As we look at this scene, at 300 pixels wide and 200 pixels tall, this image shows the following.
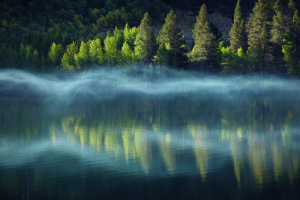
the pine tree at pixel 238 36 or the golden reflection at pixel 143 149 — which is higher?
the pine tree at pixel 238 36

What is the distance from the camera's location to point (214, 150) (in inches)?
864

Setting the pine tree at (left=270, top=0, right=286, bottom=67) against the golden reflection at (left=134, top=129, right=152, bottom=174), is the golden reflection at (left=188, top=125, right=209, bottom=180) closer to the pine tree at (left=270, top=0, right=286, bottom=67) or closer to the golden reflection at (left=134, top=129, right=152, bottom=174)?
the golden reflection at (left=134, top=129, right=152, bottom=174)

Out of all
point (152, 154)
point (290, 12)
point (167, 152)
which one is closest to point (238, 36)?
point (290, 12)

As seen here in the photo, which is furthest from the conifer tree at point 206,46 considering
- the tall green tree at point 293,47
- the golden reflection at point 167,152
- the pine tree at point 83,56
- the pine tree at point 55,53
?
the golden reflection at point 167,152

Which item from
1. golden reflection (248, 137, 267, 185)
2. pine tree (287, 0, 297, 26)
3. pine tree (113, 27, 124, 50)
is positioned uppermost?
pine tree (287, 0, 297, 26)

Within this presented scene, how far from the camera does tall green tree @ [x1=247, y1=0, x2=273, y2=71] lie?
94750 millimetres

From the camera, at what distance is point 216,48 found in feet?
320

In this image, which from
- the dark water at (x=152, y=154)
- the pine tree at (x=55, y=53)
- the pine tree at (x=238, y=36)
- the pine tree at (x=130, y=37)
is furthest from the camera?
the pine tree at (x=130, y=37)

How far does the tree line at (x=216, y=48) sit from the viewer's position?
3706 inches

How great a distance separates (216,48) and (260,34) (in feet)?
29.8

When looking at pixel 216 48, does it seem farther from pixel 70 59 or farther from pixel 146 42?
pixel 70 59

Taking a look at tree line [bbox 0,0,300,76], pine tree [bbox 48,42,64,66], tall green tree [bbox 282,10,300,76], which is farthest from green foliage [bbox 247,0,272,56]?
pine tree [bbox 48,42,64,66]

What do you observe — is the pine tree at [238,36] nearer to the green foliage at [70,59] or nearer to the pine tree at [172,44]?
the pine tree at [172,44]

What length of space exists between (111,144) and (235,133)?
7.34 m
